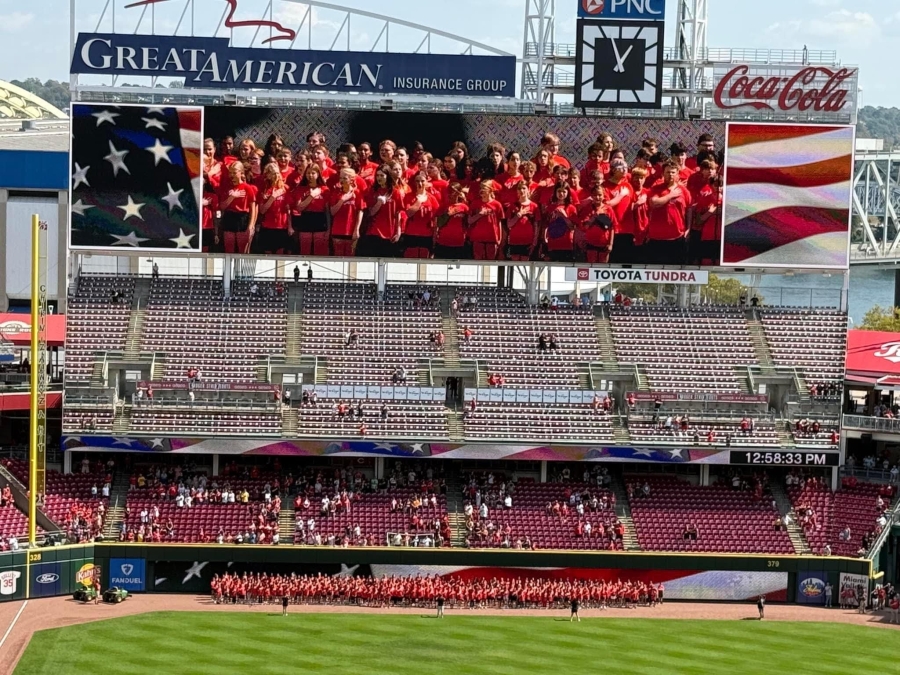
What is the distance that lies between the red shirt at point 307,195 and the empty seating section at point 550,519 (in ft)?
41.5

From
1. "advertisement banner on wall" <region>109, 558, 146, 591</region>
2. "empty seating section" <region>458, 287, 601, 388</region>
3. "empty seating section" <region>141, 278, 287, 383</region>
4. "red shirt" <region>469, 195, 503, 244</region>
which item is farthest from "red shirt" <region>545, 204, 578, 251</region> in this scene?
"advertisement banner on wall" <region>109, 558, 146, 591</region>

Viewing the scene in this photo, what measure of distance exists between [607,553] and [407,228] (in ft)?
47.7

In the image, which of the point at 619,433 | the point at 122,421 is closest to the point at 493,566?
the point at 619,433

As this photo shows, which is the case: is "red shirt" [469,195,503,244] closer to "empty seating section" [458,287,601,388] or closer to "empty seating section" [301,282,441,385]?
"empty seating section" [458,287,601,388]

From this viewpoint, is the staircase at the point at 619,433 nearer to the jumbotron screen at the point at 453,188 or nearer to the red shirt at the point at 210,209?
the jumbotron screen at the point at 453,188

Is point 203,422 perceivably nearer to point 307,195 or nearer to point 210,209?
point 210,209

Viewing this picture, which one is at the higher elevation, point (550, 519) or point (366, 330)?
point (366, 330)

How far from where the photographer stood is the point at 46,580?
173 ft

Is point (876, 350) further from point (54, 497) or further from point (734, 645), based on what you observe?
point (54, 497)

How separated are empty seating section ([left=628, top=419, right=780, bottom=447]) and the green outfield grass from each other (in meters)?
7.91

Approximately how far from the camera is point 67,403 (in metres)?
57.6

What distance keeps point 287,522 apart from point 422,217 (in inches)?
A: 504

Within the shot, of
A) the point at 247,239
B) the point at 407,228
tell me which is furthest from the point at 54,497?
the point at 407,228

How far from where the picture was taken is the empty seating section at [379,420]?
189 feet
